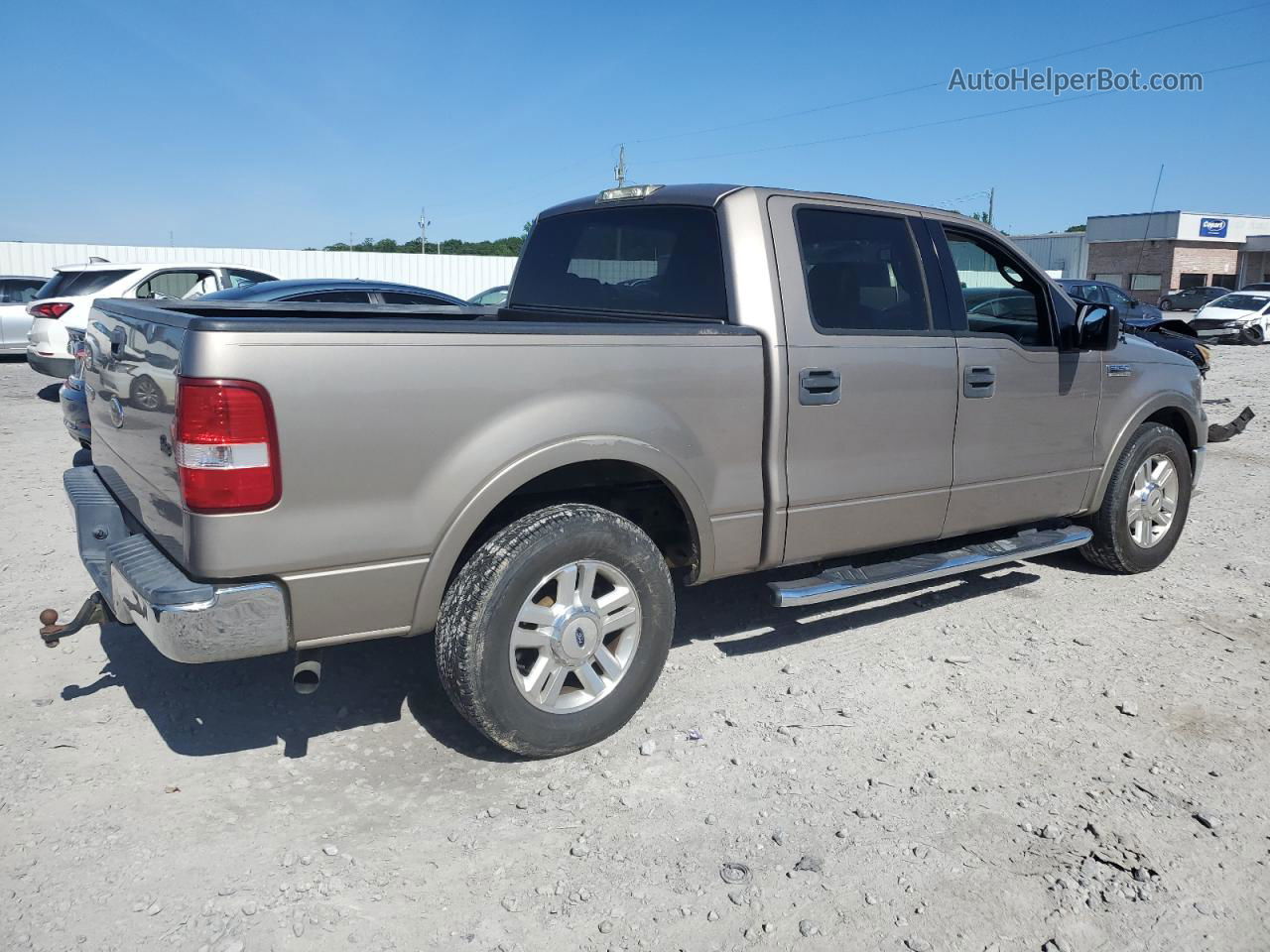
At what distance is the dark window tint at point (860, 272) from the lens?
4121 millimetres

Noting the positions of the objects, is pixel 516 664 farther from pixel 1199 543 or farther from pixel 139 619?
pixel 1199 543

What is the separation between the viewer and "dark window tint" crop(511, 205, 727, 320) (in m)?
4.07

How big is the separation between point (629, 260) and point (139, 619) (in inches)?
98.2

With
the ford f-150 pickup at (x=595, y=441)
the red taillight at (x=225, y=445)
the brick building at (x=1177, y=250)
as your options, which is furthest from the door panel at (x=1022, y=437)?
the brick building at (x=1177, y=250)

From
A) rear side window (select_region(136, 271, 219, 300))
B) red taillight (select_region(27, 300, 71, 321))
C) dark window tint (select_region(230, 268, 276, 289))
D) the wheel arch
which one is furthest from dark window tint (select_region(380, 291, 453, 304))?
the wheel arch

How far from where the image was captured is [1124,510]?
5539mm

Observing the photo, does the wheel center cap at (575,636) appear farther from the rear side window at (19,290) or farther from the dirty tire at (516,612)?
the rear side window at (19,290)

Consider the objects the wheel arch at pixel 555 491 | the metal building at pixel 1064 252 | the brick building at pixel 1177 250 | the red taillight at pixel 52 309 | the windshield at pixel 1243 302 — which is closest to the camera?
the wheel arch at pixel 555 491

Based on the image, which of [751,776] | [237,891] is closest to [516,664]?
[751,776]

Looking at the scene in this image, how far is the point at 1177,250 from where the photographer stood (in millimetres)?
52781

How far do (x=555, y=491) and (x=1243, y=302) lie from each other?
32.5m

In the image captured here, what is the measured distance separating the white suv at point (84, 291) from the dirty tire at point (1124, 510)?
9.46 m

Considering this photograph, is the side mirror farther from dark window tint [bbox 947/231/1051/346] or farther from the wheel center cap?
the wheel center cap

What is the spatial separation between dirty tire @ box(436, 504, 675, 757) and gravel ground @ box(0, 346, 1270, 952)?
0.16 metres
